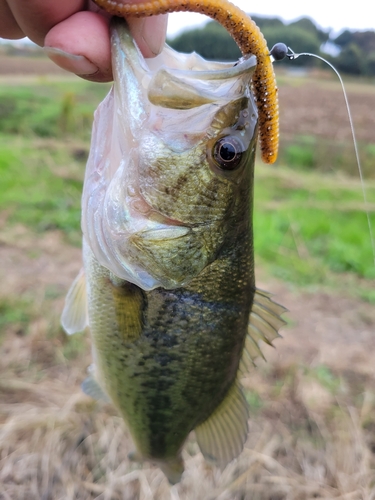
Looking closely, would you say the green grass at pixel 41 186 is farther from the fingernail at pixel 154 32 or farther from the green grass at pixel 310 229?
the fingernail at pixel 154 32

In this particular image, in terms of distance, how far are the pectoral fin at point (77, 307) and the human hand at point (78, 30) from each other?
717 mm

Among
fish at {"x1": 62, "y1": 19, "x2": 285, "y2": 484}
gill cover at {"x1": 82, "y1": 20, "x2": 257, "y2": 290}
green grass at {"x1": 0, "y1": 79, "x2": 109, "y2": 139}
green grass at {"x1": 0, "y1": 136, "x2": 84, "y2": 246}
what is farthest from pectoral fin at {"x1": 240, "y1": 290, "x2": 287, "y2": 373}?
green grass at {"x1": 0, "y1": 79, "x2": 109, "y2": 139}

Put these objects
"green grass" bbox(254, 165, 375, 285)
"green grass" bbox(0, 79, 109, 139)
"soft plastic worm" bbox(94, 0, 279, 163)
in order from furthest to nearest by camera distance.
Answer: "green grass" bbox(0, 79, 109, 139) < "green grass" bbox(254, 165, 375, 285) < "soft plastic worm" bbox(94, 0, 279, 163)

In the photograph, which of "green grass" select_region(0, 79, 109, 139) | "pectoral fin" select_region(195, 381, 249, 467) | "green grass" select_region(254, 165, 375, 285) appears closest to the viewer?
"pectoral fin" select_region(195, 381, 249, 467)

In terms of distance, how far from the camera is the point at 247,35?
0.93 metres

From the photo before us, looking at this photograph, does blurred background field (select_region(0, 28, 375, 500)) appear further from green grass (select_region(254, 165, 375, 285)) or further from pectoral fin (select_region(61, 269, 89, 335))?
pectoral fin (select_region(61, 269, 89, 335))

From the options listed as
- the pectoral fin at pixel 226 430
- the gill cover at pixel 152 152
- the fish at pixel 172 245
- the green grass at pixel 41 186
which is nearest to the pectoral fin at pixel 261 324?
the fish at pixel 172 245

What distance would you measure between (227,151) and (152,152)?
19 cm

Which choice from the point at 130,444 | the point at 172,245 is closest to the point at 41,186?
the point at 130,444

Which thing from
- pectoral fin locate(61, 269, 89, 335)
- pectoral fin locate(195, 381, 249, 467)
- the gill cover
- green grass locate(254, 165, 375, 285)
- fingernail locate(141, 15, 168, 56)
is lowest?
green grass locate(254, 165, 375, 285)

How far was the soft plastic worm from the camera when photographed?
2.78 feet

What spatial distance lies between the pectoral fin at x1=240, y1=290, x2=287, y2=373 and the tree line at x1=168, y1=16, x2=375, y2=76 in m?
0.88

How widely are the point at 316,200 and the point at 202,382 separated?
5.69 m

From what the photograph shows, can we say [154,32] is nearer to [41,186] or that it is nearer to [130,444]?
[130,444]
